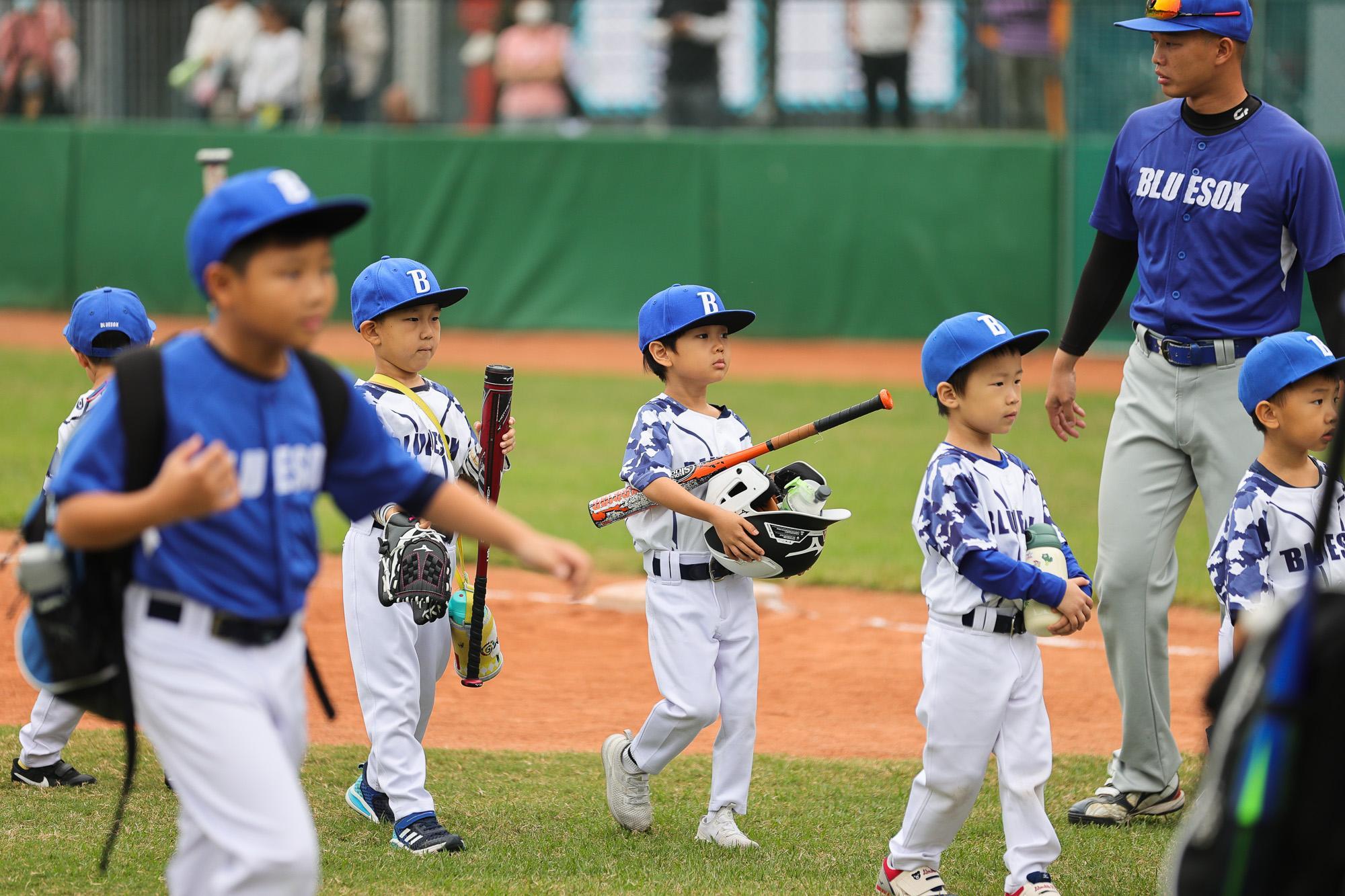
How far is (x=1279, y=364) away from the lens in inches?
176

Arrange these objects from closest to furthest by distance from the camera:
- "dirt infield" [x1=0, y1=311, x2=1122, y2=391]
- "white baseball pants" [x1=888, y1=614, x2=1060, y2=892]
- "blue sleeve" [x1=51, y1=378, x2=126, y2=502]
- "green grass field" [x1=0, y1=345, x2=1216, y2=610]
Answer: "blue sleeve" [x1=51, y1=378, x2=126, y2=502], "white baseball pants" [x1=888, y1=614, x2=1060, y2=892], "green grass field" [x1=0, y1=345, x2=1216, y2=610], "dirt infield" [x1=0, y1=311, x2=1122, y2=391]

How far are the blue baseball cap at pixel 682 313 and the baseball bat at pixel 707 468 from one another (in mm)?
413

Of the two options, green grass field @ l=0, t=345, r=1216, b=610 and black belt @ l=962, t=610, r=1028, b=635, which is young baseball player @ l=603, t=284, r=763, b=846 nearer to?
black belt @ l=962, t=610, r=1028, b=635

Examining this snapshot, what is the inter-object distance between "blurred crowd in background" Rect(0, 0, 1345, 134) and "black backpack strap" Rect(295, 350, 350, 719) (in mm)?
13698

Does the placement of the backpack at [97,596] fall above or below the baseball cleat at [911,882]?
above

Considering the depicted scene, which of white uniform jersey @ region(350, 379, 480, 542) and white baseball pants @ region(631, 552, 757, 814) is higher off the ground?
white uniform jersey @ region(350, 379, 480, 542)

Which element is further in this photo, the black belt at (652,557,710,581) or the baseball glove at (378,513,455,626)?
the black belt at (652,557,710,581)

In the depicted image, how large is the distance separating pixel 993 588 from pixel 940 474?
0.35 meters

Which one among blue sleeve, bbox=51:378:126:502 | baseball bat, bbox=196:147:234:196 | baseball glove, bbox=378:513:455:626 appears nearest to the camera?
blue sleeve, bbox=51:378:126:502

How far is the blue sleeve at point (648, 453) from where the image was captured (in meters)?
5.07

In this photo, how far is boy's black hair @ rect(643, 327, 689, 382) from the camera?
17.2 ft

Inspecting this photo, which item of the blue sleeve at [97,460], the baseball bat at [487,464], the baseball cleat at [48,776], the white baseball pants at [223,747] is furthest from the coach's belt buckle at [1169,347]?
the baseball cleat at [48,776]

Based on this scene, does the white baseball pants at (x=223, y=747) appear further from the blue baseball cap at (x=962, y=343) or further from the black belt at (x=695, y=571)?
the blue baseball cap at (x=962, y=343)

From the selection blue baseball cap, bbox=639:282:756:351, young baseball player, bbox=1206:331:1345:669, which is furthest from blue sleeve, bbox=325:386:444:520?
young baseball player, bbox=1206:331:1345:669
